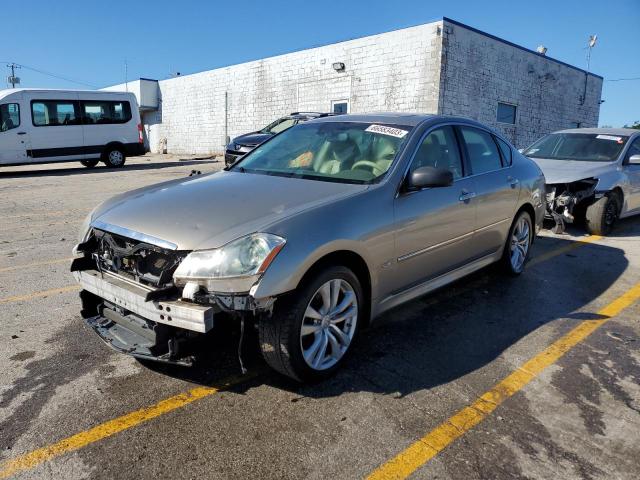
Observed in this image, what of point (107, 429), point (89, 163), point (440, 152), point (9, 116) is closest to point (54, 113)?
point (9, 116)

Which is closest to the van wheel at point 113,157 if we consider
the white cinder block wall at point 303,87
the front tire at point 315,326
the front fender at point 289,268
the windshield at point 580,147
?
the white cinder block wall at point 303,87

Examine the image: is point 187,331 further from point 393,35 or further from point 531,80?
point 531,80

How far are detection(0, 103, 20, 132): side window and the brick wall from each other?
43.7 ft

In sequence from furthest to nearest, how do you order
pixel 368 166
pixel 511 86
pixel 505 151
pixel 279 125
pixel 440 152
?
1. pixel 511 86
2. pixel 279 125
3. pixel 505 151
4. pixel 440 152
5. pixel 368 166

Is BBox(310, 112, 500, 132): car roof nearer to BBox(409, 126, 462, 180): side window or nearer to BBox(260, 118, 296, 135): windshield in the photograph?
BBox(409, 126, 462, 180): side window

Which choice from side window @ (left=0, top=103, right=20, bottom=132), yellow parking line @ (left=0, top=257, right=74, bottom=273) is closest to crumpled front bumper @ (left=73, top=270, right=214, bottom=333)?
yellow parking line @ (left=0, top=257, right=74, bottom=273)

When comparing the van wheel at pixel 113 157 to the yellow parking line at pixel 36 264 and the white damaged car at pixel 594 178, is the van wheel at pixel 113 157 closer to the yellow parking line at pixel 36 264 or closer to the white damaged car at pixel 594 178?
the yellow parking line at pixel 36 264

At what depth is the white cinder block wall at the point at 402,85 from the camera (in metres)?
16.0

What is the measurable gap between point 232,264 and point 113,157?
17407 millimetres

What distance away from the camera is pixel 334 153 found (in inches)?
153

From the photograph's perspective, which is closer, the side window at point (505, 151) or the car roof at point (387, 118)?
the car roof at point (387, 118)

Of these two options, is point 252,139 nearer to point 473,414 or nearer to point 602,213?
point 602,213

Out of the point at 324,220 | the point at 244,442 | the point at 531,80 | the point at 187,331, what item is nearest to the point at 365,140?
the point at 324,220

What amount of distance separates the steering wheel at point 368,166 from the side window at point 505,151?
196 cm
